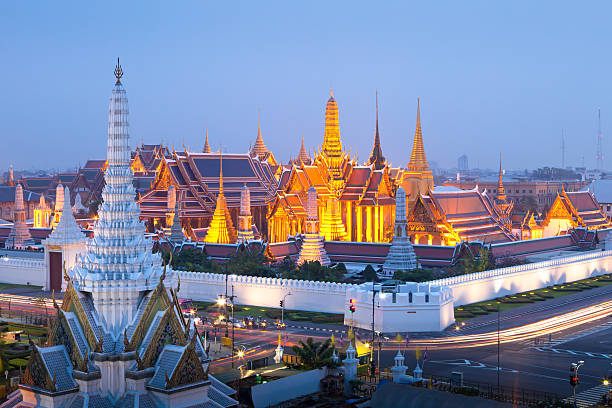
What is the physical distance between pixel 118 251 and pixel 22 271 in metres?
34.1

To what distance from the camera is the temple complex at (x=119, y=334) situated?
2480cm

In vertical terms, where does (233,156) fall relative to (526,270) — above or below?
above

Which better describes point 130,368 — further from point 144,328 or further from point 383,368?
point 383,368

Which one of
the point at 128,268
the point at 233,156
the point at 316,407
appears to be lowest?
the point at 316,407

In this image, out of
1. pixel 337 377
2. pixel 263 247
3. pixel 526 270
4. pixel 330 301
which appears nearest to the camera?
pixel 337 377

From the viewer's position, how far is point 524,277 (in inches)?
2165

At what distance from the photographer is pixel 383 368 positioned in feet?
113

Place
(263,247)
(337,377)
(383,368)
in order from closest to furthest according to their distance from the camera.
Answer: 1. (337,377)
2. (383,368)
3. (263,247)

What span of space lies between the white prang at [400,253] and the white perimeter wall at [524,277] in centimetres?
535

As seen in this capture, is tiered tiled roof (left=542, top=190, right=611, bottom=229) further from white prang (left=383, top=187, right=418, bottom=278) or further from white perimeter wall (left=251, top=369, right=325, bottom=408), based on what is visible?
white perimeter wall (left=251, top=369, right=325, bottom=408)

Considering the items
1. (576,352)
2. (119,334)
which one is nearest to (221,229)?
(576,352)

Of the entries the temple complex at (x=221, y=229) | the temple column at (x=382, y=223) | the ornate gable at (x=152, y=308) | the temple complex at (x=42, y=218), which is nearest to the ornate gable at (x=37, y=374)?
the ornate gable at (x=152, y=308)

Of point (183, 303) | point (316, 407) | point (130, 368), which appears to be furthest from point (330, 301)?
point (130, 368)

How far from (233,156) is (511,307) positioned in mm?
38595
